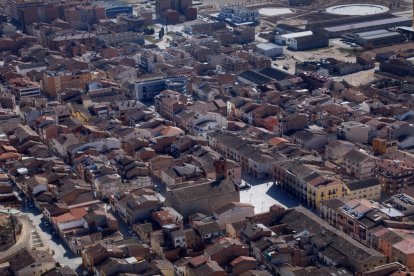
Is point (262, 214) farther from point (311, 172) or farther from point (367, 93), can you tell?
point (367, 93)

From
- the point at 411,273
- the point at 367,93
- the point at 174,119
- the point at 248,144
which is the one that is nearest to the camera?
the point at 411,273

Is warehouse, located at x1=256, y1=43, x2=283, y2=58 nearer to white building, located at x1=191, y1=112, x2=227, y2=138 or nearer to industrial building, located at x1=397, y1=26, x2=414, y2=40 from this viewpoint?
industrial building, located at x1=397, y1=26, x2=414, y2=40

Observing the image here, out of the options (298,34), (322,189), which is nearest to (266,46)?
(298,34)

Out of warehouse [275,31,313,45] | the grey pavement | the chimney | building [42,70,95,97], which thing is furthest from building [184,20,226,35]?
the chimney

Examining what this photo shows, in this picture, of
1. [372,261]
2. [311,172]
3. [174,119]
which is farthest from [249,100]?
[372,261]

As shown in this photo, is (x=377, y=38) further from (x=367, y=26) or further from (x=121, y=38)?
(x=121, y=38)

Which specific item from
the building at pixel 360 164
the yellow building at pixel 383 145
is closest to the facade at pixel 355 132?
the yellow building at pixel 383 145
